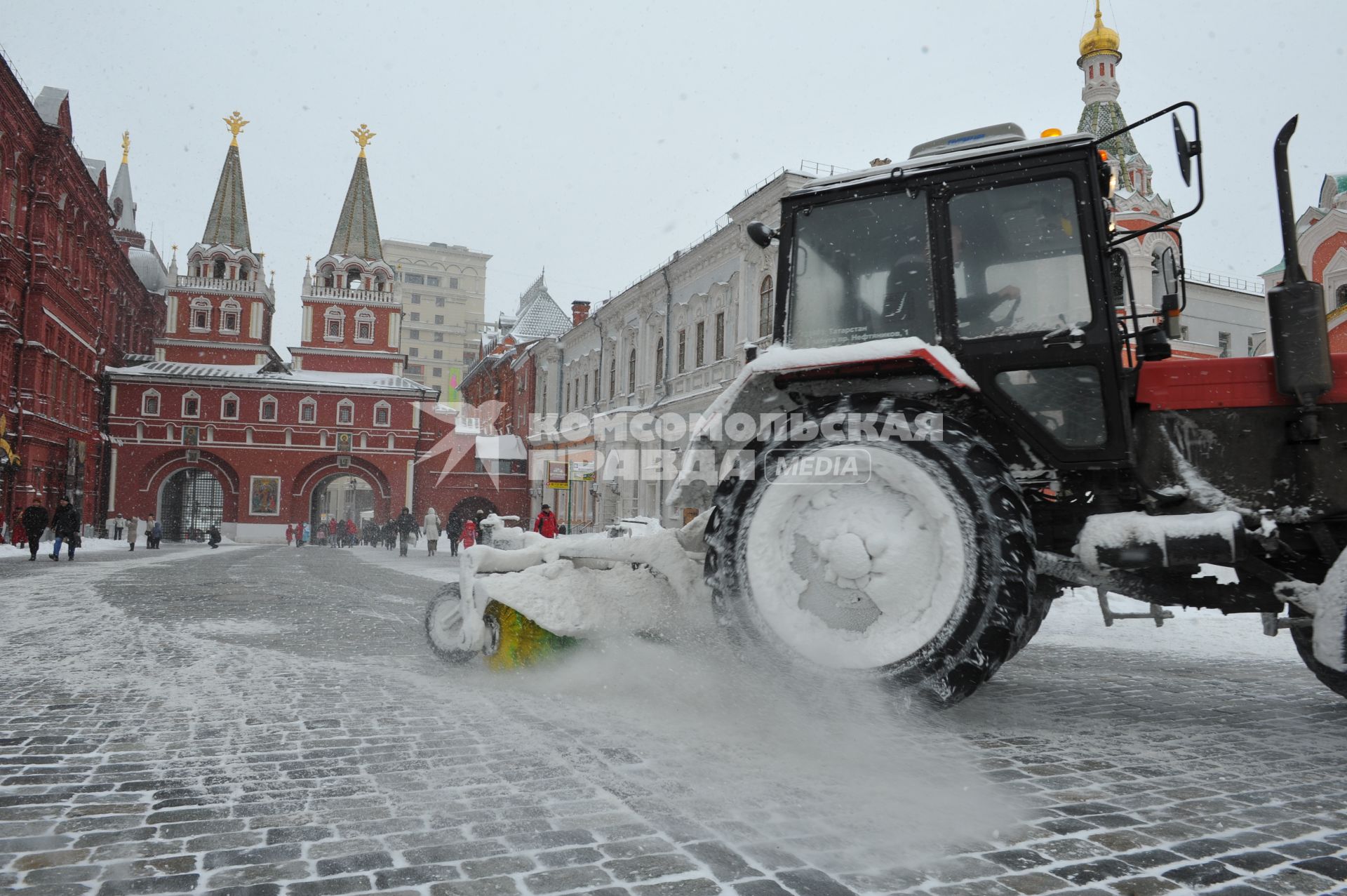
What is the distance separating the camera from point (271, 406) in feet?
166

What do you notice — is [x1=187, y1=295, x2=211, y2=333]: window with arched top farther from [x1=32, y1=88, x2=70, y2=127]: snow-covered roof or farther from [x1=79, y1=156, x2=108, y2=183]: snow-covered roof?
[x1=32, y1=88, x2=70, y2=127]: snow-covered roof

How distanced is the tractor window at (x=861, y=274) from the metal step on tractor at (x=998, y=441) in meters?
0.01

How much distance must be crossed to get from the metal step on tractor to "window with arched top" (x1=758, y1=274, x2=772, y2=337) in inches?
801

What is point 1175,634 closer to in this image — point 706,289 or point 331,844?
point 331,844

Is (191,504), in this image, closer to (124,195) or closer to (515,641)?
Result: (124,195)

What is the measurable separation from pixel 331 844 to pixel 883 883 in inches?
60.1

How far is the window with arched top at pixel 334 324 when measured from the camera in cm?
5375

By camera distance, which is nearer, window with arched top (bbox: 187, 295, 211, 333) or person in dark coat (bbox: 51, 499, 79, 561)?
person in dark coat (bbox: 51, 499, 79, 561)

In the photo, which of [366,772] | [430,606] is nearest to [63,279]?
[430,606]

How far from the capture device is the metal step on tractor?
352 centimetres

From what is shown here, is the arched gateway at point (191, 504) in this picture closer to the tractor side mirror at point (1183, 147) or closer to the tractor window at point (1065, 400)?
the tractor window at point (1065, 400)

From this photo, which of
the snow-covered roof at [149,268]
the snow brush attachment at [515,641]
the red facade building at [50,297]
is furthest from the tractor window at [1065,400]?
the snow-covered roof at [149,268]

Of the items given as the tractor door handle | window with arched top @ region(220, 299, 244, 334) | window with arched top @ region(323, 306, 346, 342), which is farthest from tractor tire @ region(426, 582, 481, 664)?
window with arched top @ region(220, 299, 244, 334)

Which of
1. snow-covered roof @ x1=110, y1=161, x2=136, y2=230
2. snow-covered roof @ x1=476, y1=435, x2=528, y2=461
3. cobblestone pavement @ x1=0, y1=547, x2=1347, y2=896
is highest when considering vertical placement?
snow-covered roof @ x1=110, y1=161, x2=136, y2=230
